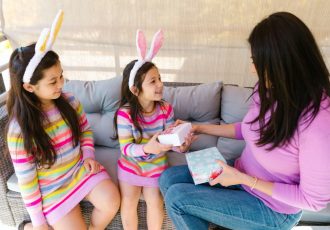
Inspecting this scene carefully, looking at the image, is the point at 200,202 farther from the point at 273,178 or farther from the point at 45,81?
the point at 45,81

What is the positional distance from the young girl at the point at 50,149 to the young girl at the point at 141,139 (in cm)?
9

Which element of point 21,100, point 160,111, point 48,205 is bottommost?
point 48,205

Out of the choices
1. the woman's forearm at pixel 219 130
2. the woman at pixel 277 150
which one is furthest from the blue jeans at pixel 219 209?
the woman's forearm at pixel 219 130

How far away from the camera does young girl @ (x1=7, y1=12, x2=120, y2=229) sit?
3.86 feet

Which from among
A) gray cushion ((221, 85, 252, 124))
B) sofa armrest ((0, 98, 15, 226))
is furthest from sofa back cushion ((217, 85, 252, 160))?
sofa armrest ((0, 98, 15, 226))

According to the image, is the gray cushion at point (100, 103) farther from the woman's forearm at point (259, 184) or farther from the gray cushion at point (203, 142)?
the woman's forearm at point (259, 184)

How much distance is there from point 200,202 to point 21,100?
833mm

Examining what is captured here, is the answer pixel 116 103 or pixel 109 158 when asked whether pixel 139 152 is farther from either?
pixel 116 103

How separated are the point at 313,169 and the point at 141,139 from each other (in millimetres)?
774

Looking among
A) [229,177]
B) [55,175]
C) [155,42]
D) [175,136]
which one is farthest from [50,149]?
[229,177]

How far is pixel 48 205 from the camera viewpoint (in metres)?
1.26

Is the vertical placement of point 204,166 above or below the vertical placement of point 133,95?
below

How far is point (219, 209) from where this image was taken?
3.60 ft

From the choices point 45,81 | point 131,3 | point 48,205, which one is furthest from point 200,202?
Result: point 131,3
